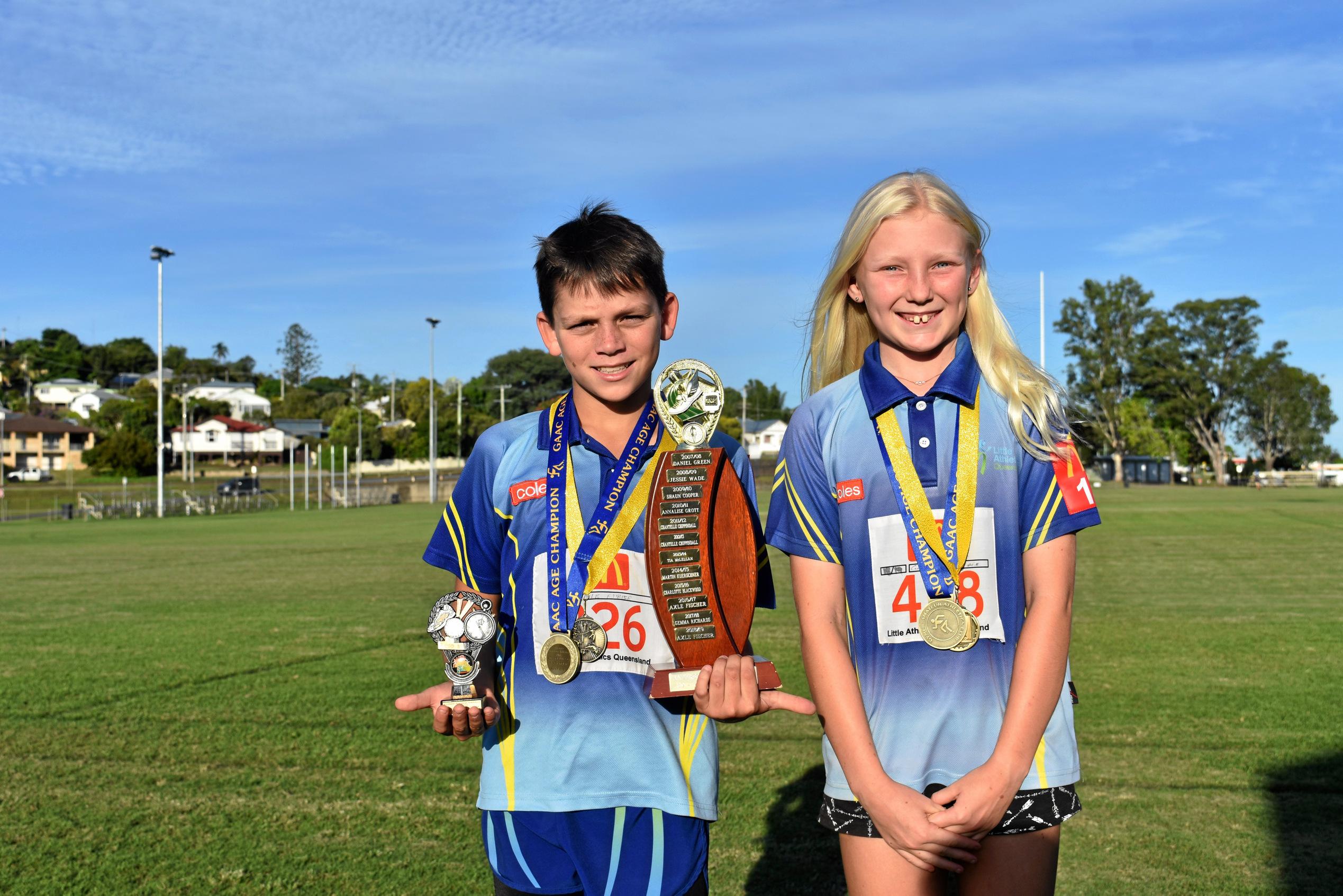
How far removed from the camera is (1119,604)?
13.0 m

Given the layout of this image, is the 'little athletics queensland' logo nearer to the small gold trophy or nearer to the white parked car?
the small gold trophy

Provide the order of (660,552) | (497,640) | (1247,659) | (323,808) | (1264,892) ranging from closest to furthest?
(660,552) < (497,640) < (1264,892) < (323,808) < (1247,659)

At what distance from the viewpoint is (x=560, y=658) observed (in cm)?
243

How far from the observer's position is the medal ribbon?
2229 millimetres

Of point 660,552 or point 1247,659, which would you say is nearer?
point 660,552

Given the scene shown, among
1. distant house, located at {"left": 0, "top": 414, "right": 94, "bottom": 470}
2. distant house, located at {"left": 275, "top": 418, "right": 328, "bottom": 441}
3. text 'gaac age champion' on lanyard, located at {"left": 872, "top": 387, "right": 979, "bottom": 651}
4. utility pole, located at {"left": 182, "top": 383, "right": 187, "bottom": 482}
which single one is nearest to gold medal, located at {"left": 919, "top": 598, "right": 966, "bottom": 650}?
text 'gaac age champion' on lanyard, located at {"left": 872, "top": 387, "right": 979, "bottom": 651}

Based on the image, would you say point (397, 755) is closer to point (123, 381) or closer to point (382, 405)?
point (382, 405)

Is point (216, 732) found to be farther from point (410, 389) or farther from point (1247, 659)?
point (410, 389)

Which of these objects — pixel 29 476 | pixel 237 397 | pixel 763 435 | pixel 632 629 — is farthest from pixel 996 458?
pixel 237 397

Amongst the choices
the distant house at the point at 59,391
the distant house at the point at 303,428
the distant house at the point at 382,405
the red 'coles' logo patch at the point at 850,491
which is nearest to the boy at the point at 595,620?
the red 'coles' logo patch at the point at 850,491

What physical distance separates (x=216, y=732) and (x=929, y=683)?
5.83 meters

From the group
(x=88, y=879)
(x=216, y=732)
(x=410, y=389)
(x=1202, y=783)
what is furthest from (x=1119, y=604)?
(x=410, y=389)

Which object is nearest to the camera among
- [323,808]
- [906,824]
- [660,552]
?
[906,824]

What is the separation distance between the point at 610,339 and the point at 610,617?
0.63 metres
